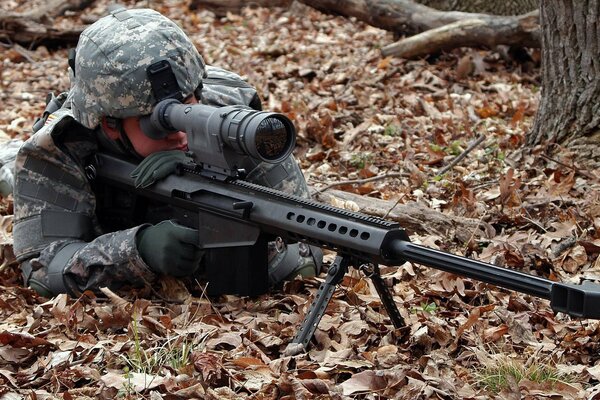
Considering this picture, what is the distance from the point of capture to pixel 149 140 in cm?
433

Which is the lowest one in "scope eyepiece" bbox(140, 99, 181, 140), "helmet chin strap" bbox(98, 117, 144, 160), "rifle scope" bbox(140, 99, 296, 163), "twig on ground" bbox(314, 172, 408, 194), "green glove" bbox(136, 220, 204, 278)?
"twig on ground" bbox(314, 172, 408, 194)

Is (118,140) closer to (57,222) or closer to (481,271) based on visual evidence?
(57,222)

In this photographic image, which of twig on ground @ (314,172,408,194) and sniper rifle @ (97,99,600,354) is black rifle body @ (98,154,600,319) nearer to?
sniper rifle @ (97,99,600,354)

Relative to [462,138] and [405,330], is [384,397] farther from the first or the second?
[462,138]

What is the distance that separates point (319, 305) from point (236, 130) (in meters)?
0.76

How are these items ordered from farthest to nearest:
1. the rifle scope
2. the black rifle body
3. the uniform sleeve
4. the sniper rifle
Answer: the uniform sleeve → the rifle scope → the sniper rifle → the black rifle body

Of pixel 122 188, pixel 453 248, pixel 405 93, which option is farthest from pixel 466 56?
pixel 122 188

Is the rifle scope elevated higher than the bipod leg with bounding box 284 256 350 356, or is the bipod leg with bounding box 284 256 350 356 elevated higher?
the rifle scope

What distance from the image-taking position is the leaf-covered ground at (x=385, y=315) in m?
3.38

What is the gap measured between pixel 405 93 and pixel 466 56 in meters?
0.91

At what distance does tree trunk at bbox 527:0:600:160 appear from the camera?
537cm

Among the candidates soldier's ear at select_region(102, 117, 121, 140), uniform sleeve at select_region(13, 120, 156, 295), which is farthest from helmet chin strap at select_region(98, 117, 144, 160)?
uniform sleeve at select_region(13, 120, 156, 295)

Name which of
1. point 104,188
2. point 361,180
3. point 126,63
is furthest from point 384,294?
point 361,180

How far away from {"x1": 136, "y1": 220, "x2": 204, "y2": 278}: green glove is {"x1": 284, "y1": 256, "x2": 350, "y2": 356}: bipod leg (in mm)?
765
